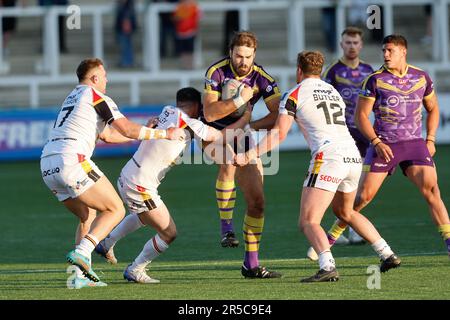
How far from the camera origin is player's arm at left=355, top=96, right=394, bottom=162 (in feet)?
38.2

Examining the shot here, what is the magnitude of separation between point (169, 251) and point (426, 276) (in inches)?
148

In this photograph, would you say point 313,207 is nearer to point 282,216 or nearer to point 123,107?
point 282,216

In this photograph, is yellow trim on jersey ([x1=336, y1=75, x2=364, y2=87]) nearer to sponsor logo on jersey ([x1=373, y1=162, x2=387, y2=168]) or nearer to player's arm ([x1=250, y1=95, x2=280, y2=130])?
sponsor logo on jersey ([x1=373, y1=162, x2=387, y2=168])

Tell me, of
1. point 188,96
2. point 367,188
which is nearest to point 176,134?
point 188,96

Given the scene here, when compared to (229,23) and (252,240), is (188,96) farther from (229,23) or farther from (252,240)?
(229,23)

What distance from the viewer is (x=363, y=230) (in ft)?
35.9

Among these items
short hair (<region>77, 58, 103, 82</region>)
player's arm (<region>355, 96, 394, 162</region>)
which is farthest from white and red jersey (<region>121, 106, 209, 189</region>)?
player's arm (<region>355, 96, 394, 162</region>)

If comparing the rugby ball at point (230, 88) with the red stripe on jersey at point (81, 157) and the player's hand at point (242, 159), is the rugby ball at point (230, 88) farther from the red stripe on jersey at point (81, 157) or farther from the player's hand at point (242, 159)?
the red stripe on jersey at point (81, 157)

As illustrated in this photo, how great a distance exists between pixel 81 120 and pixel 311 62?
210 cm

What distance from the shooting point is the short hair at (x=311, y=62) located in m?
10.6

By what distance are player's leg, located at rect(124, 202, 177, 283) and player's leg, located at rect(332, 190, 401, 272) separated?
5.01 ft

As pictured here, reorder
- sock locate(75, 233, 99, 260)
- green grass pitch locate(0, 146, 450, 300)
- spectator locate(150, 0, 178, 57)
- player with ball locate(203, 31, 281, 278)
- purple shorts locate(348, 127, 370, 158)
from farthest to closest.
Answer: spectator locate(150, 0, 178, 57), purple shorts locate(348, 127, 370, 158), player with ball locate(203, 31, 281, 278), sock locate(75, 233, 99, 260), green grass pitch locate(0, 146, 450, 300)

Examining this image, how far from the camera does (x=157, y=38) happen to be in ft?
89.2

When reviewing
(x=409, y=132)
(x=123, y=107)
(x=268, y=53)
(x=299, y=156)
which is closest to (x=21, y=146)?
(x=123, y=107)
